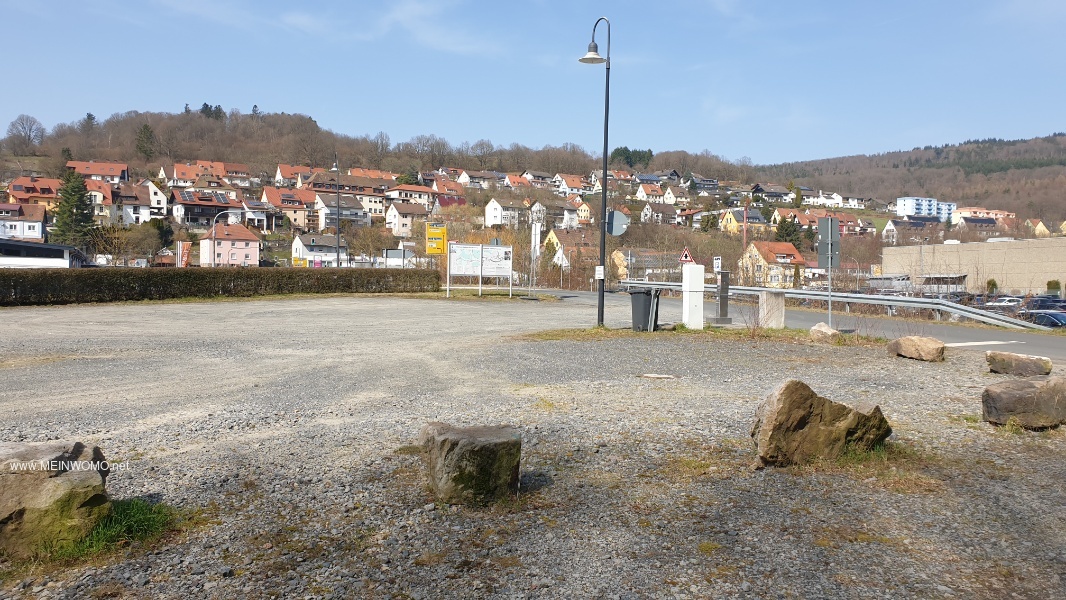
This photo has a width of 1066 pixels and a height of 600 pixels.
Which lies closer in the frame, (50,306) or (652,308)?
(652,308)

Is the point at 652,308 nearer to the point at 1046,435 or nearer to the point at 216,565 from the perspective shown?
the point at 1046,435

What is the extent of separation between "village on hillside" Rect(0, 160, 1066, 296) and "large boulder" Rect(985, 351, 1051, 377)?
3005cm

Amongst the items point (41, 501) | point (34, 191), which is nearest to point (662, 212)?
point (34, 191)

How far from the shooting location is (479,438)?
4.61 metres

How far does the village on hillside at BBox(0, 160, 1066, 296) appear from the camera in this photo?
2623 inches

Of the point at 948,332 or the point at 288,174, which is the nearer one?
the point at 948,332

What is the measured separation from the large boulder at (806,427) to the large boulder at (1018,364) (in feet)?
18.2

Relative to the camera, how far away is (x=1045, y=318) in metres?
24.8

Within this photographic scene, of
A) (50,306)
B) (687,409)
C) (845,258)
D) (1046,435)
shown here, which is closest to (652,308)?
(687,409)

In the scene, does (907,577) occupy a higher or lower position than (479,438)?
lower

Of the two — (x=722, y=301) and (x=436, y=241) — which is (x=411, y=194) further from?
(x=722, y=301)

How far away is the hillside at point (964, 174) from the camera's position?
311 feet

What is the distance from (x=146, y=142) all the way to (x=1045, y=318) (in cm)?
17664

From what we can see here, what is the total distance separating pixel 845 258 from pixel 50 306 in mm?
48636
